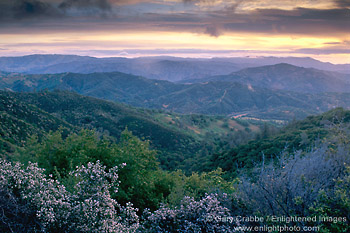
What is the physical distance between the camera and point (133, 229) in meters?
8.97

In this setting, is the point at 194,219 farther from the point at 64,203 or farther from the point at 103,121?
the point at 103,121

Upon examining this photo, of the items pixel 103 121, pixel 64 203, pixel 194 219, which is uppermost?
pixel 64 203

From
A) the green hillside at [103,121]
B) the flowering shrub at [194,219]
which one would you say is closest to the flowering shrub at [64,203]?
the flowering shrub at [194,219]

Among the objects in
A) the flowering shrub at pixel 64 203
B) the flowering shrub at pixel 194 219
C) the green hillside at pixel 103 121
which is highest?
Answer: the flowering shrub at pixel 64 203

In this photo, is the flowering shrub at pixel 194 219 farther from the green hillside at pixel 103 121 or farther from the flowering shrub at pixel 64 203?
the green hillside at pixel 103 121

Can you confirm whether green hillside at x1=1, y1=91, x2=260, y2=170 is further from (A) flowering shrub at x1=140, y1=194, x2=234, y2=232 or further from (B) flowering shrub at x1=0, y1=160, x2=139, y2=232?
(B) flowering shrub at x1=0, y1=160, x2=139, y2=232

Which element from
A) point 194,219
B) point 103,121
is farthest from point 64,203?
point 103,121

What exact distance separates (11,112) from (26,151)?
1302 inches

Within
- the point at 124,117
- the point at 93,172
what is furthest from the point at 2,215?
the point at 124,117

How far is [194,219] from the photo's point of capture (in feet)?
29.5

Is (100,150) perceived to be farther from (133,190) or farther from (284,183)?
(284,183)

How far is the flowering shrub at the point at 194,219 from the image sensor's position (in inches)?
333

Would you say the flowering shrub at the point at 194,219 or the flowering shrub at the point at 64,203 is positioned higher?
the flowering shrub at the point at 64,203

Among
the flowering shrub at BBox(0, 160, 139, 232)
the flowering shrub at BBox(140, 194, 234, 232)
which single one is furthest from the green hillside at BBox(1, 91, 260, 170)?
the flowering shrub at BBox(0, 160, 139, 232)
